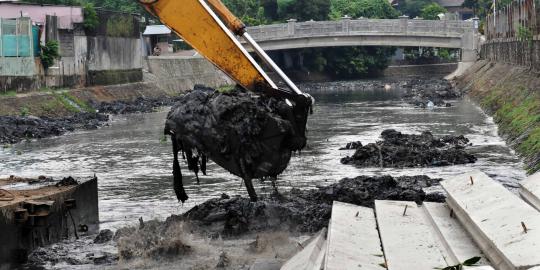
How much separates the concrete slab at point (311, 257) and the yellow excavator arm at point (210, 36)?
15.8 feet

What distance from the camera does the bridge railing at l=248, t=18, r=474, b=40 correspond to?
70.1 m

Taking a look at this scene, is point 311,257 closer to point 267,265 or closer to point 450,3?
point 267,265

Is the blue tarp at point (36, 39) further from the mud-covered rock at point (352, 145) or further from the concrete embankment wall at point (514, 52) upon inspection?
the concrete embankment wall at point (514, 52)

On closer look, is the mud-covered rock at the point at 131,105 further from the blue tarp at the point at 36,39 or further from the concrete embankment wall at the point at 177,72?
the concrete embankment wall at the point at 177,72

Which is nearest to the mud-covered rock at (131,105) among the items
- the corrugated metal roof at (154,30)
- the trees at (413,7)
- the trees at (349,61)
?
the corrugated metal roof at (154,30)

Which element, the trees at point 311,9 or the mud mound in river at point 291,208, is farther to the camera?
the trees at point 311,9

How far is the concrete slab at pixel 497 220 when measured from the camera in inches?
302

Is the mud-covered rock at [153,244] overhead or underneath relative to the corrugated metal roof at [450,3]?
underneath

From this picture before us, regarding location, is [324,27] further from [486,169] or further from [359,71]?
[486,169]

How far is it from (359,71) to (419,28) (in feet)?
63.7

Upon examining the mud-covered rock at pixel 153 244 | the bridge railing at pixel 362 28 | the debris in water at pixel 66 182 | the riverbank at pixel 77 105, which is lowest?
the riverbank at pixel 77 105

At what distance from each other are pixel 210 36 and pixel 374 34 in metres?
57.1

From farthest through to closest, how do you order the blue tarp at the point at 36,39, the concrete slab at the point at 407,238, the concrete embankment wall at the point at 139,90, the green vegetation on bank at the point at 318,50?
the green vegetation on bank at the point at 318,50, the blue tarp at the point at 36,39, the concrete embankment wall at the point at 139,90, the concrete slab at the point at 407,238

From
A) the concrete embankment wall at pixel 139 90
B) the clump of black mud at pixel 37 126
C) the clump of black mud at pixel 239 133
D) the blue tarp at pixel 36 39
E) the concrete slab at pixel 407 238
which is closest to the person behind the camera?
the concrete slab at pixel 407 238
